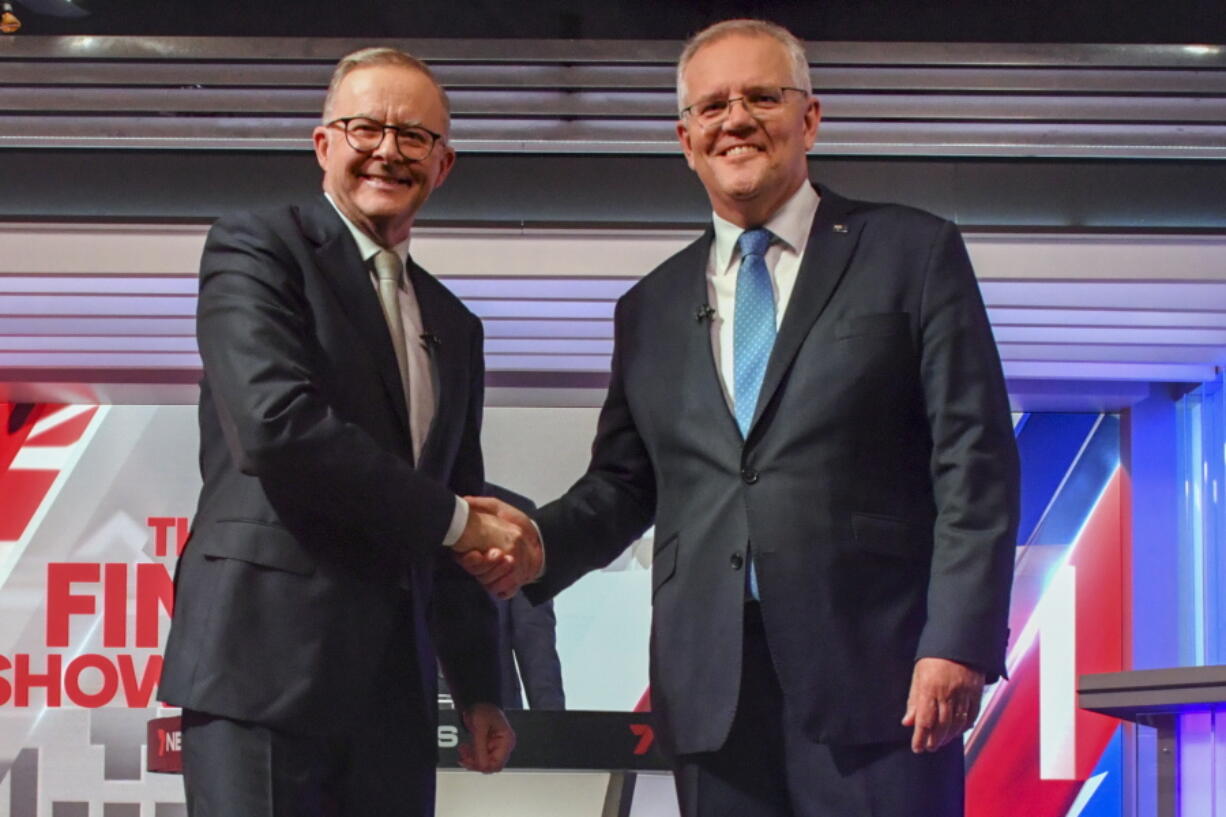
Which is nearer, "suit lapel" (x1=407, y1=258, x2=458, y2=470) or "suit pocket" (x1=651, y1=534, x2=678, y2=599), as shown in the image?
"suit pocket" (x1=651, y1=534, x2=678, y2=599)

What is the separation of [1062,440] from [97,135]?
465cm

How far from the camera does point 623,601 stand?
24.6 feet

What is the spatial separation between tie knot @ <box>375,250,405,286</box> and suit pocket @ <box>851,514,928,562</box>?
889 mm

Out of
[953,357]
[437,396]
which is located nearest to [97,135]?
[437,396]

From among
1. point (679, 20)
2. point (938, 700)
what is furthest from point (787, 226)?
point (679, 20)

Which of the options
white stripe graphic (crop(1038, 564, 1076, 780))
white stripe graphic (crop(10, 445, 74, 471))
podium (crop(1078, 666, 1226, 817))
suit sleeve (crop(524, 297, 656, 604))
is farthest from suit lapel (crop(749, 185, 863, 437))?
white stripe graphic (crop(10, 445, 74, 471))

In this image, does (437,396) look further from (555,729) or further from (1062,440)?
(1062,440)

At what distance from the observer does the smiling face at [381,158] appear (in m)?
2.69

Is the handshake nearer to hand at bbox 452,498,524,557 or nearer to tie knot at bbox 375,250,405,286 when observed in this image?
hand at bbox 452,498,524,557

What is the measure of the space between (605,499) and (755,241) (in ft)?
1.79

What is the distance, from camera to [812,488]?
238cm

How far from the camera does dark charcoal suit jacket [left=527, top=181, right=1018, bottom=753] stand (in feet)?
7.58

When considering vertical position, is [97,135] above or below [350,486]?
above

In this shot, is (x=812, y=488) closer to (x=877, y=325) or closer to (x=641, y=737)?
(x=877, y=325)
